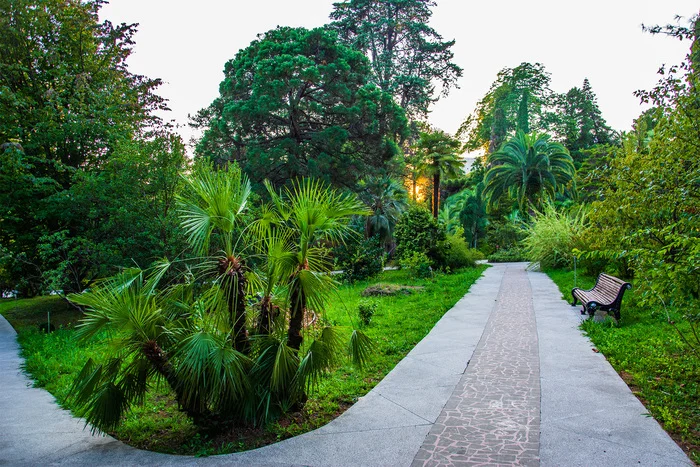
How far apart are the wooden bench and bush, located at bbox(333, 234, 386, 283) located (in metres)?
9.15

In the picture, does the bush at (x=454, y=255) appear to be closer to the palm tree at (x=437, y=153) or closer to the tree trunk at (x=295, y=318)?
the palm tree at (x=437, y=153)

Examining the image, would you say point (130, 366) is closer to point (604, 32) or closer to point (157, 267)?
point (157, 267)

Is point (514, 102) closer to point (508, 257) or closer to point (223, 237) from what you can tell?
point (508, 257)

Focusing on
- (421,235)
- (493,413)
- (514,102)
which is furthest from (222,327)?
(514,102)

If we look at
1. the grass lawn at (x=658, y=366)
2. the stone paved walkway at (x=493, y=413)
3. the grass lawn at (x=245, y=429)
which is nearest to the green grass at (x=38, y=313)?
the grass lawn at (x=245, y=429)

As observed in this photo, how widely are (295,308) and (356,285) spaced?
42.1 feet

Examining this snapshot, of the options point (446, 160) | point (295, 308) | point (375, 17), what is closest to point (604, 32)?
point (295, 308)

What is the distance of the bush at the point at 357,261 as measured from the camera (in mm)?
18031

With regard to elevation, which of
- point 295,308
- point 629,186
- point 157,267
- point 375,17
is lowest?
point 295,308

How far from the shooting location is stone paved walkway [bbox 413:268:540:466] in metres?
3.73

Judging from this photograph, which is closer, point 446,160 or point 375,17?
point 446,160

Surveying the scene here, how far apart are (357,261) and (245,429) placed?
1373cm

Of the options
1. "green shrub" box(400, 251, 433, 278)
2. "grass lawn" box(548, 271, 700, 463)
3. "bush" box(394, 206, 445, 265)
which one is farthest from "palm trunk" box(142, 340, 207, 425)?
"bush" box(394, 206, 445, 265)

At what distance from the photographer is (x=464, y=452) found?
379 cm
